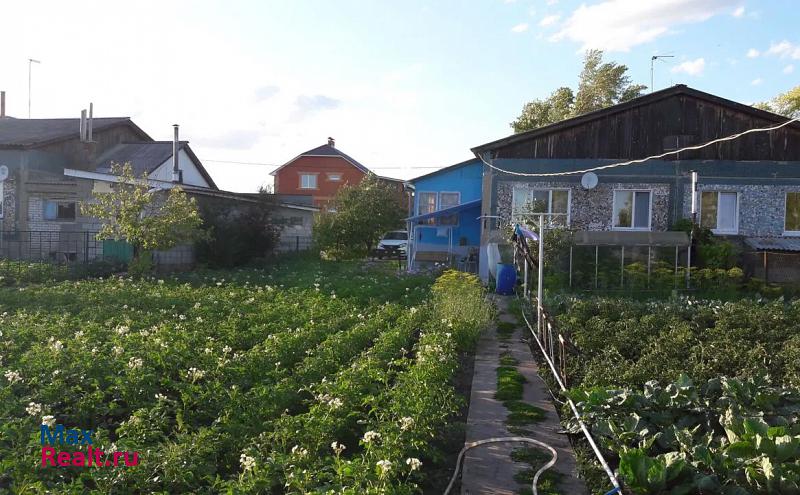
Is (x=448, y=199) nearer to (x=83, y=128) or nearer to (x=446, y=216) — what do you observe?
(x=446, y=216)

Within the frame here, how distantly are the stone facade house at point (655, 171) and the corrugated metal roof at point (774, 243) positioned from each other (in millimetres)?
79

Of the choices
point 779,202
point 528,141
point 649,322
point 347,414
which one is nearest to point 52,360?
point 347,414

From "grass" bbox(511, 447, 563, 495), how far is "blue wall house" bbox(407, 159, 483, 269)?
21.1 m

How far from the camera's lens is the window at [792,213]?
22.6m

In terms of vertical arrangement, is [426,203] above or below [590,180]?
below

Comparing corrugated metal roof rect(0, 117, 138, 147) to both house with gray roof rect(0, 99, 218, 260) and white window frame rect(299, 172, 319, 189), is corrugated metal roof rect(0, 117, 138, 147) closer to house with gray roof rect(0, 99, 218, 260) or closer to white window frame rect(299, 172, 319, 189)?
house with gray roof rect(0, 99, 218, 260)

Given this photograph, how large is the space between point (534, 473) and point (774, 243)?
777 inches

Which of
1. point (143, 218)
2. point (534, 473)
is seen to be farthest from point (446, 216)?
point (534, 473)

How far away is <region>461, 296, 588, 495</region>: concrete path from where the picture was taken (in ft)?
18.5

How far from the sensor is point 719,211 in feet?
74.8

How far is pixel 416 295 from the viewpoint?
55.6ft

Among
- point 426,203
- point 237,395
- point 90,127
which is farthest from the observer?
point 426,203

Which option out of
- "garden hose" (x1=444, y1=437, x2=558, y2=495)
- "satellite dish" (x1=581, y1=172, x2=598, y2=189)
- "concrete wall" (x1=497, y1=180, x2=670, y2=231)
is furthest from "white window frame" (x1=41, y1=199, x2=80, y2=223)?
"garden hose" (x1=444, y1=437, x2=558, y2=495)

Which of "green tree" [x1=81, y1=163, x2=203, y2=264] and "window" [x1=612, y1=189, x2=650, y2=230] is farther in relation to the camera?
"window" [x1=612, y1=189, x2=650, y2=230]
